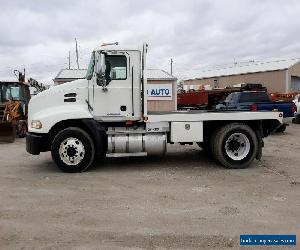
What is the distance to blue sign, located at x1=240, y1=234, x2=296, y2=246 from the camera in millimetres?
4988

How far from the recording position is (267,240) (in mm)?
5105

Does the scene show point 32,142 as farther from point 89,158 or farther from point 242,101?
point 242,101

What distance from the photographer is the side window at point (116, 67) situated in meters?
9.55

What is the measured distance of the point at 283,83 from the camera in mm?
44250

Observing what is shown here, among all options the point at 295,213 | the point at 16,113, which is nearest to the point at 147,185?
the point at 295,213

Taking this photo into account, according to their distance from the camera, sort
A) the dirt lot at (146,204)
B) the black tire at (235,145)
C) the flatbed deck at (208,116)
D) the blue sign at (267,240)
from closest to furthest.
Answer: the blue sign at (267,240), the dirt lot at (146,204), the flatbed deck at (208,116), the black tire at (235,145)

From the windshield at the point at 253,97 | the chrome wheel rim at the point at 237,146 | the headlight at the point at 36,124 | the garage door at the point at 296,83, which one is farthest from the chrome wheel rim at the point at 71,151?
the garage door at the point at 296,83

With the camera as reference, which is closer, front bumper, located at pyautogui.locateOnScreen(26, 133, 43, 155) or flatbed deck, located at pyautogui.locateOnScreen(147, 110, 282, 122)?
front bumper, located at pyautogui.locateOnScreen(26, 133, 43, 155)

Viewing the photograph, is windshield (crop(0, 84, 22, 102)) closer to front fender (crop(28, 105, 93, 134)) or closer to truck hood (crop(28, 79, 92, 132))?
truck hood (crop(28, 79, 92, 132))

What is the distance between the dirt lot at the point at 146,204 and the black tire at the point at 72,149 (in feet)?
0.90

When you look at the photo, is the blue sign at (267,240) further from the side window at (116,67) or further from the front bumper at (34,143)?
the front bumper at (34,143)

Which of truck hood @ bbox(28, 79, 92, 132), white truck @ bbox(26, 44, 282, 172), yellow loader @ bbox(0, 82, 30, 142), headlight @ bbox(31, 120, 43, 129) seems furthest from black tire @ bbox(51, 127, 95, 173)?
yellow loader @ bbox(0, 82, 30, 142)

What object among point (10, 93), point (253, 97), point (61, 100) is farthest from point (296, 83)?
point (61, 100)

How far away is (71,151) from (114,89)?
1.75 m
